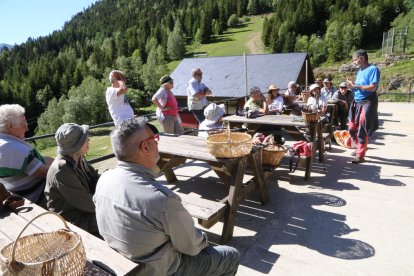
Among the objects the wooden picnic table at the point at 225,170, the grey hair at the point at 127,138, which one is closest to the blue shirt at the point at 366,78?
the wooden picnic table at the point at 225,170

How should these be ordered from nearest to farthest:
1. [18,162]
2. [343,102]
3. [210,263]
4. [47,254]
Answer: [47,254], [210,263], [18,162], [343,102]

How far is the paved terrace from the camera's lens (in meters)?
2.93

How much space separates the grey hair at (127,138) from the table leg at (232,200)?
1.73 metres

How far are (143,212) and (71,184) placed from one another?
1021 millimetres

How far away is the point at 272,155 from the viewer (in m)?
4.25

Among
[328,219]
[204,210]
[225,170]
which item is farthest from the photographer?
[328,219]

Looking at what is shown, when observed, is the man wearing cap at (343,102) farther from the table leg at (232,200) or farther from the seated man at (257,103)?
the table leg at (232,200)

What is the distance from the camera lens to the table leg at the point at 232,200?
3299 mm

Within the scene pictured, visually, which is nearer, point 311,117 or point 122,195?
point 122,195

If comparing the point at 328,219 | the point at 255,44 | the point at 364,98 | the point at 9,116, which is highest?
the point at 255,44

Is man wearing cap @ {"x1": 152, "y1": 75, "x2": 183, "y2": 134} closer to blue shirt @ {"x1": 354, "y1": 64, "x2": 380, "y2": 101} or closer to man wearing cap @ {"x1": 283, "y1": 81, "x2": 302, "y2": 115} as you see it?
man wearing cap @ {"x1": 283, "y1": 81, "x2": 302, "y2": 115}

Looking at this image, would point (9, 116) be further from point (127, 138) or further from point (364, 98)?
point (364, 98)

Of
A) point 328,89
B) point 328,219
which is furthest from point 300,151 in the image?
point 328,89

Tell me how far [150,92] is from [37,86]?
23.6 m
